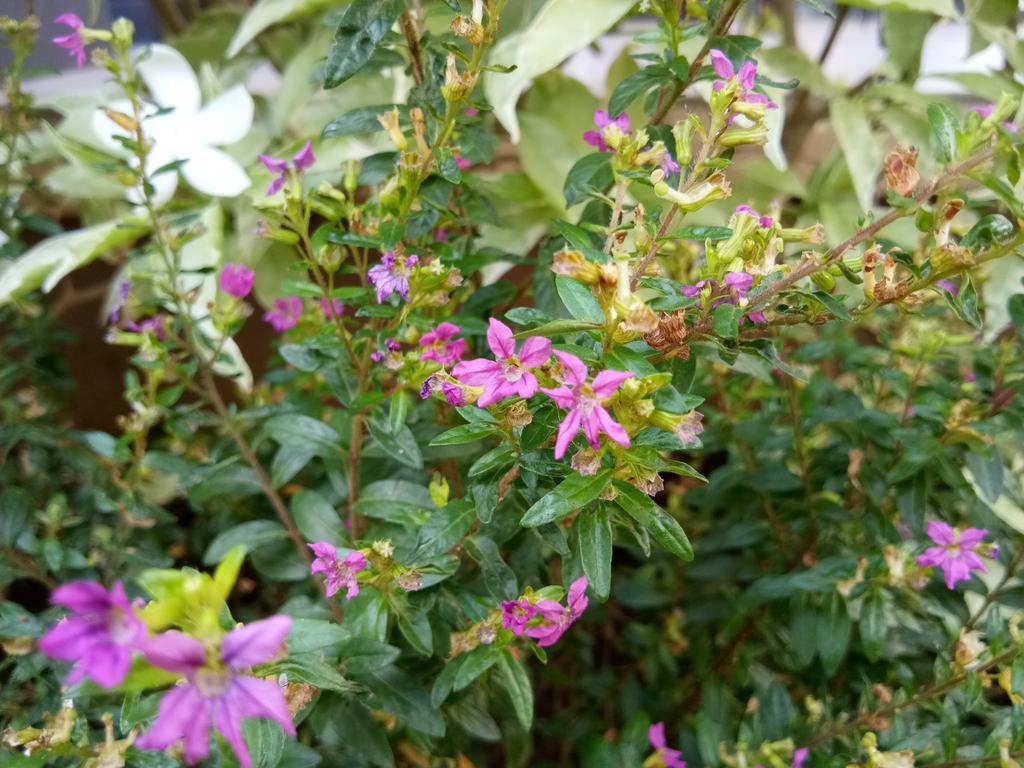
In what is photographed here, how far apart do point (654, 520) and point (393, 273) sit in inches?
7.1

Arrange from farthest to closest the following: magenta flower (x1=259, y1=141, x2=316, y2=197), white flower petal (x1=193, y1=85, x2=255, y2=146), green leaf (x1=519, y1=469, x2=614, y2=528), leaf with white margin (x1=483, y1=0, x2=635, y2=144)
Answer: white flower petal (x1=193, y1=85, x2=255, y2=146) < leaf with white margin (x1=483, y1=0, x2=635, y2=144) < magenta flower (x1=259, y1=141, x2=316, y2=197) < green leaf (x1=519, y1=469, x2=614, y2=528)

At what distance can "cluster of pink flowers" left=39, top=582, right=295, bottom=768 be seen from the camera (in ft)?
0.72

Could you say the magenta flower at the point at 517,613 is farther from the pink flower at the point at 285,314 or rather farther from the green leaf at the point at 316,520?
the pink flower at the point at 285,314

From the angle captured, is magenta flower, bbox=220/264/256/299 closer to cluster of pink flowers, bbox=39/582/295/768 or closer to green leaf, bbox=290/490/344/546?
green leaf, bbox=290/490/344/546

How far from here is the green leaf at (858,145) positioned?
0.77m

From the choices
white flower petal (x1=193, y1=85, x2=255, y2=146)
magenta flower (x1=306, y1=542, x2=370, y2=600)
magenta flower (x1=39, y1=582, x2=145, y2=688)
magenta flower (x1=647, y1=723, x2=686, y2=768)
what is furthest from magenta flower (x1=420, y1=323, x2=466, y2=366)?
white flower petal (x1=193, y1=85, x2=255, y2=146)

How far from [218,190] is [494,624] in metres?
Answer: 0.48

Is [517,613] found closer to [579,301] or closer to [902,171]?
[579,301]

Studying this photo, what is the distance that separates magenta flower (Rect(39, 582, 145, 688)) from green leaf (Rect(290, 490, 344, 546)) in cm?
28

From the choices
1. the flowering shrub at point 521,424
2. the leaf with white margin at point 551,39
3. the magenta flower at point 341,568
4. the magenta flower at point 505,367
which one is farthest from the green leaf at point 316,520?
the leaf with white margin at point 551,39

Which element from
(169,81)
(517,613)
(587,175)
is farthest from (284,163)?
(169,81)

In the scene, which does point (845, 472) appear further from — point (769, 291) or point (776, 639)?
point (769, 291)

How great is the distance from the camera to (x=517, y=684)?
423 mm

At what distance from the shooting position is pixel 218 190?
704 mm
